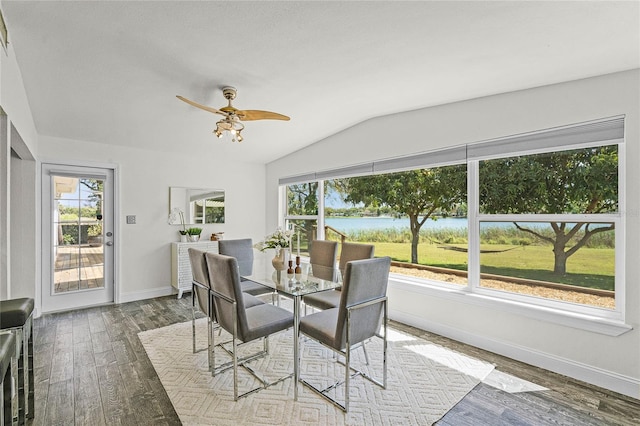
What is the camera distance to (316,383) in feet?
7.60

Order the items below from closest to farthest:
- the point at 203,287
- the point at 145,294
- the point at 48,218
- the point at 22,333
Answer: the point at 22,333 → the point at 203,287 → the point at 48,218 → the point at 145,294

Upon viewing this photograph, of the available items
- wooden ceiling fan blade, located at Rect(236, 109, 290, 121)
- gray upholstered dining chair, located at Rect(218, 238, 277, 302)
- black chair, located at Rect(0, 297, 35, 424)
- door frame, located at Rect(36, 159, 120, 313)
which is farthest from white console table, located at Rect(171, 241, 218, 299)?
wooden ceiling fan blade, located at Rect(236, 109, 290, 121)

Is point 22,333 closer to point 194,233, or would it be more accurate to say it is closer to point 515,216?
point 194,233

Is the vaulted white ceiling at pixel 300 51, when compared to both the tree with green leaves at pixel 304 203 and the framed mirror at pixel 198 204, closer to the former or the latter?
the framed mirror at pixel 198 204

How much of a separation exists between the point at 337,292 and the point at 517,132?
2.18 meters

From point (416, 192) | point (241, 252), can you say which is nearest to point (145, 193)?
point (241, 252)

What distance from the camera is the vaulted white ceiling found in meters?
1.76

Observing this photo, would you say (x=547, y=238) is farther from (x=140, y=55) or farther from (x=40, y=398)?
(x=40, y=398)

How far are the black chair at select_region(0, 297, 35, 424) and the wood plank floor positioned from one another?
0.55 feet

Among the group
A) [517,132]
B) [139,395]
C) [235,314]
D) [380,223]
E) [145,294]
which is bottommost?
[139,395]

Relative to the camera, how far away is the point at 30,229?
3584 millimetres

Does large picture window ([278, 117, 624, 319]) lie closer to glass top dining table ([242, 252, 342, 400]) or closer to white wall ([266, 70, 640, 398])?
white wall ([266, 70, 640, 398])

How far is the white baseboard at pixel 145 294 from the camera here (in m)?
4.29

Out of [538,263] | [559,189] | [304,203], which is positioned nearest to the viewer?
[559,189]
